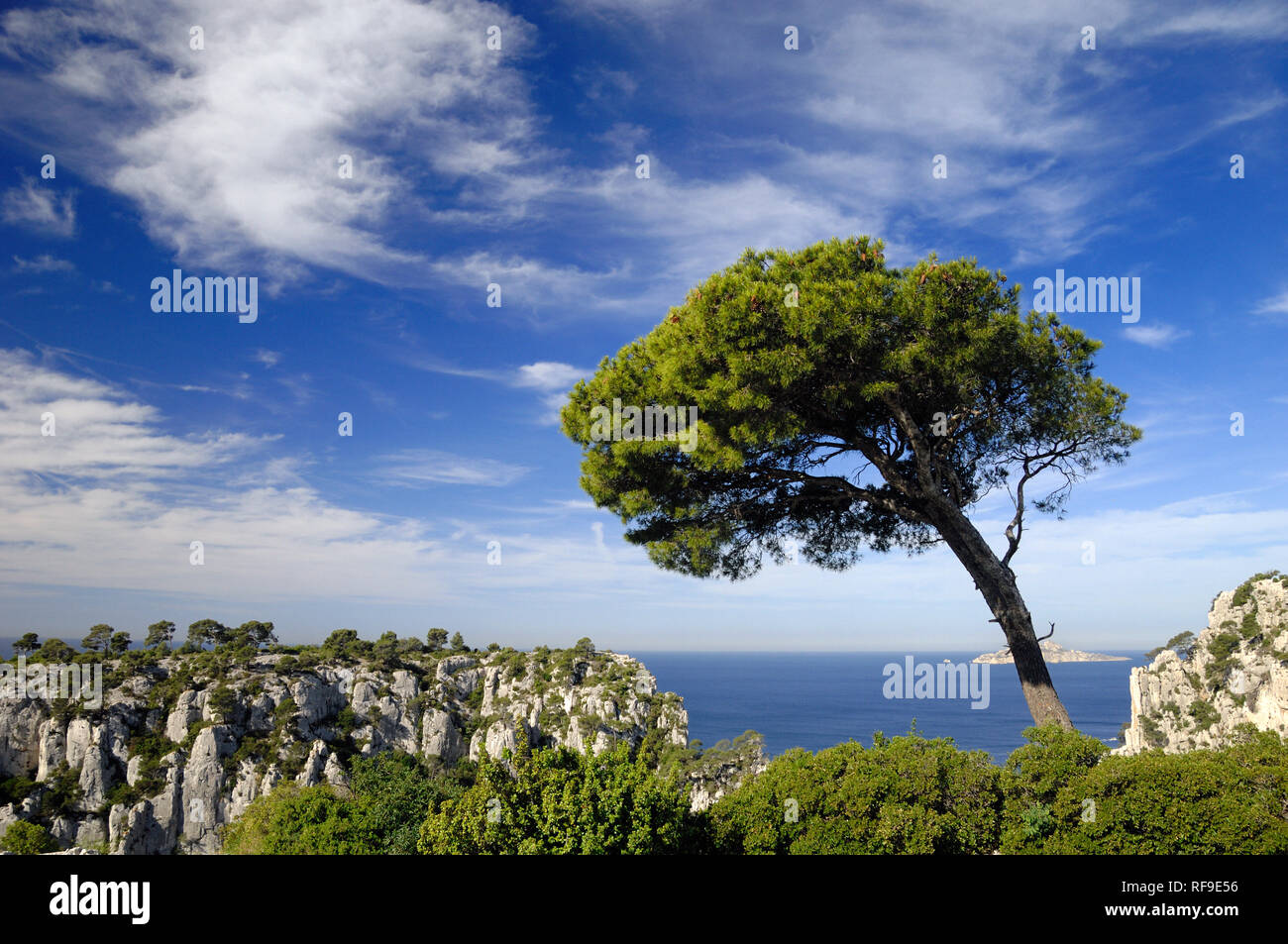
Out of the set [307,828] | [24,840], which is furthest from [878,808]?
[24,840]

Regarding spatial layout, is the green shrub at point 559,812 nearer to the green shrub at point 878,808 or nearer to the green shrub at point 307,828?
the green shrub at point 878,808

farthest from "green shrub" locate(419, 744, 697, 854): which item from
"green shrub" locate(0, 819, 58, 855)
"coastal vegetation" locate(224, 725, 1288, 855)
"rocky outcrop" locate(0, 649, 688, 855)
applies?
"green shrub" locate(0, 819, 58, 855)

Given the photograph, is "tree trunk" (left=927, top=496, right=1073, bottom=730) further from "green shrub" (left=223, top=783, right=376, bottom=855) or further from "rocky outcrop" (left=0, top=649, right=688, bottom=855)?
"rocky outcrop" (left=0, top=649, right=688, bottom=855)

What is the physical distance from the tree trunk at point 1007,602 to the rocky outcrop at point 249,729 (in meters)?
28.6

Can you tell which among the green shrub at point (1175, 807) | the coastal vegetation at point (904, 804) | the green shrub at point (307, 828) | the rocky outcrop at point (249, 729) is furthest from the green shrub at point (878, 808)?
the rocky outcrop at point (249, 729)

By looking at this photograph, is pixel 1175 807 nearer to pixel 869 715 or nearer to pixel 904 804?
pixel 904 804

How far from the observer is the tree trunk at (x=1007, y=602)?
877 centimetres

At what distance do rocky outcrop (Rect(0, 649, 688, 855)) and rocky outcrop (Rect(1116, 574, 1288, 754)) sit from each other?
44160 mm

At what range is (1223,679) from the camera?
5897 centimetres
